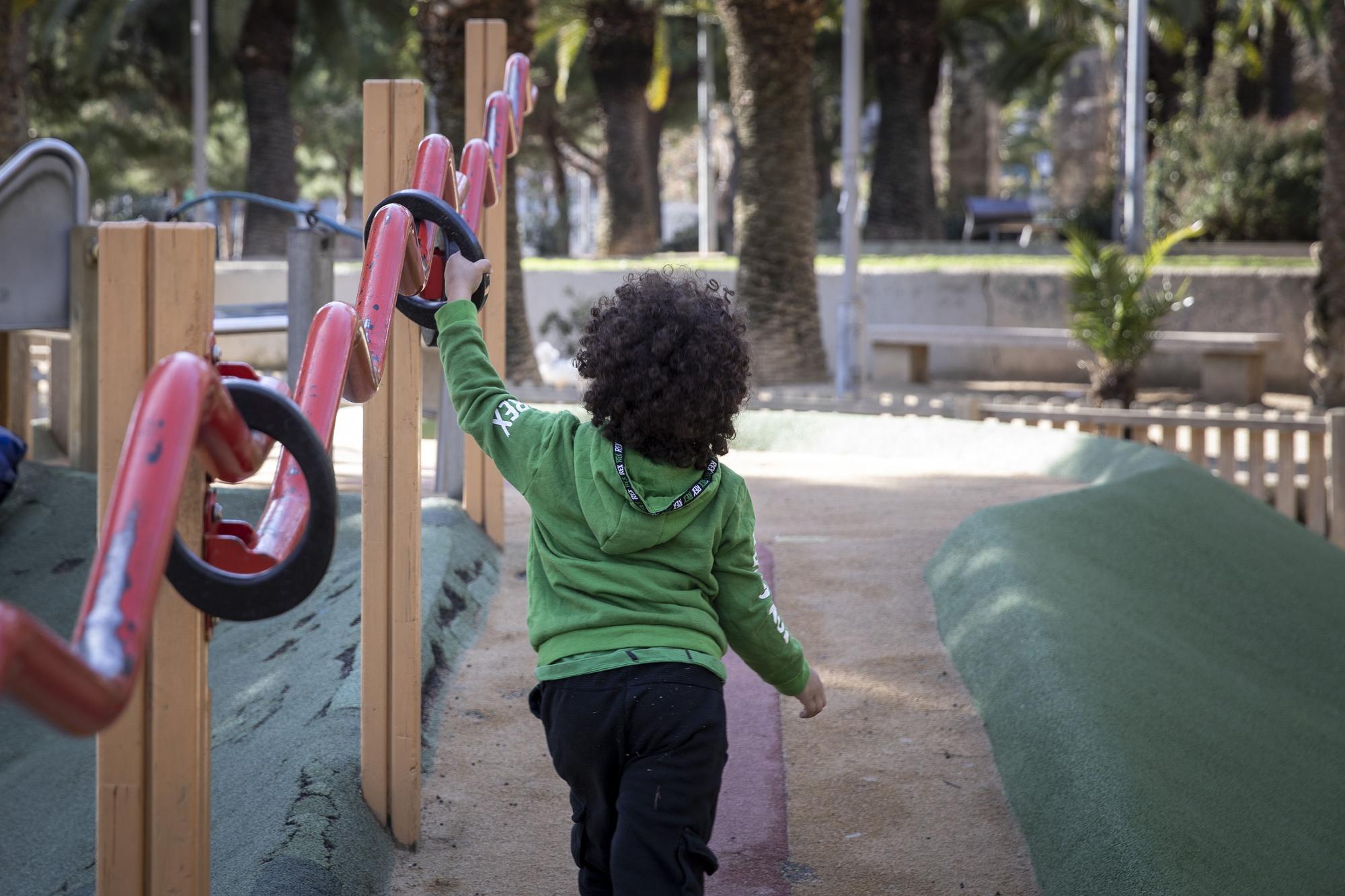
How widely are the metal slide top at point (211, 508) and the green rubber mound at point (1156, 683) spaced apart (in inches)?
72.3

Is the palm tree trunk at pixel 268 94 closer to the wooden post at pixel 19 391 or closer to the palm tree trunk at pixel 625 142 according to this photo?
the palm tree trunk at pixel 625 142

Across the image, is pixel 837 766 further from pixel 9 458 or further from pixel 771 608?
pixel 9 458

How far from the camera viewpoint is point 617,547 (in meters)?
2.31

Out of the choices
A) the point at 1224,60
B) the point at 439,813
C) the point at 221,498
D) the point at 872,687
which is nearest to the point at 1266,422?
the point at 872,687

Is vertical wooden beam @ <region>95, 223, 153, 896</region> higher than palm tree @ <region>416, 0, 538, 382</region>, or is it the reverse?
palm tree @ <region>416, 0, 538, 382</region>

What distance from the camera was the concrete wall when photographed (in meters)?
14.6

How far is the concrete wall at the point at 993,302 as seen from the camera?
14555mm

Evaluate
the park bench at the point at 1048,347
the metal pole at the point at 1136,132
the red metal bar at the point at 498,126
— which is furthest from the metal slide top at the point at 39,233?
the metal pole at the point at 1136,132

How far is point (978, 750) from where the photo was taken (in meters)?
3.58

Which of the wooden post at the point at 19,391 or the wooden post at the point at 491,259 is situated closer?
the wooden post at the point at 491,259

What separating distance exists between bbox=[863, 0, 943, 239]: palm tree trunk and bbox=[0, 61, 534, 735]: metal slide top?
64.8ft

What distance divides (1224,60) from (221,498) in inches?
957

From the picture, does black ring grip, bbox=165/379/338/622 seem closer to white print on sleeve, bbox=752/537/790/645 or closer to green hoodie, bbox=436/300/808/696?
green hoodie, bbox=436/300/808/696

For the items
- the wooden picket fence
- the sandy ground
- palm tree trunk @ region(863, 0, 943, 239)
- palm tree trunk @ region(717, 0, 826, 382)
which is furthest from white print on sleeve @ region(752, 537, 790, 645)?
palm tree trunk @ region(863, 0, 943, 239)
